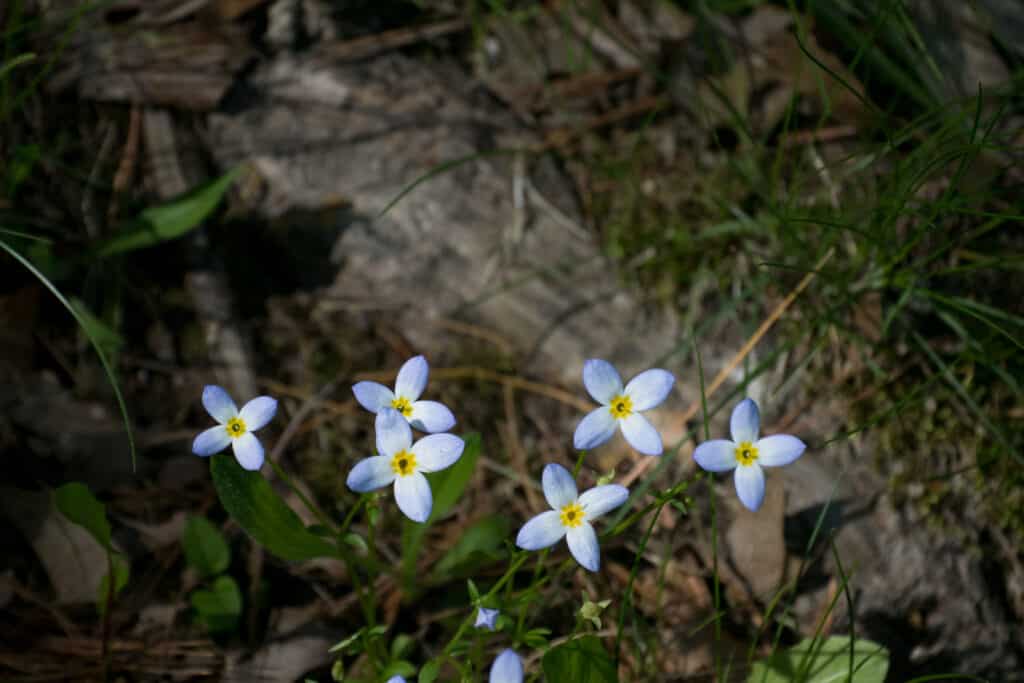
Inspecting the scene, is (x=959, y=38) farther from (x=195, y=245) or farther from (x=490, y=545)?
(x=195, y=245)

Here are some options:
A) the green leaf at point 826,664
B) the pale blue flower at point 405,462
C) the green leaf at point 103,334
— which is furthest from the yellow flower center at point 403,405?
the green leaf at point 103,334

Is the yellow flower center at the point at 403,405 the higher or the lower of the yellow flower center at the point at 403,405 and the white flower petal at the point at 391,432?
the lower

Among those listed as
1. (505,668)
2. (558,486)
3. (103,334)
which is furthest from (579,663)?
(103,334)

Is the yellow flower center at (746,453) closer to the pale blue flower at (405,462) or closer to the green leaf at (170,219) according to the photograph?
the pale blue flower at (405,462)

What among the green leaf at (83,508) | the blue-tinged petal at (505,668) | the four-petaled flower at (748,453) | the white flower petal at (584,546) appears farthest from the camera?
the green leaf at (83,508)

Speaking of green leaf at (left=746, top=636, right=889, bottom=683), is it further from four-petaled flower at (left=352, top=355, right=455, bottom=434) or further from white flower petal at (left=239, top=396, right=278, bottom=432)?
white flower petal at (left=239, top=396, right=278, bottom=432)

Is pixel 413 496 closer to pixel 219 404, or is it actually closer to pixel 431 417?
pixel 431 417

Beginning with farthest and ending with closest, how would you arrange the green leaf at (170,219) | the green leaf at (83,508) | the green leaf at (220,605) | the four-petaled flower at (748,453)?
the green leaf at (170,219) < the green leaf at (220,605) < the green leaf at (83,508) < the four-petaled flower at (748,453)

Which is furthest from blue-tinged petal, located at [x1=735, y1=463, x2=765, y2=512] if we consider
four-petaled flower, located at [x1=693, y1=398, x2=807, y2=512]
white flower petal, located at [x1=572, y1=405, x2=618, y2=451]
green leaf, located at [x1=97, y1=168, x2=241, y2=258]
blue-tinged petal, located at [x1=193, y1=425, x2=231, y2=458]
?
green leaf, located at [x1=97, y1=168, x2=241, y2=258]
